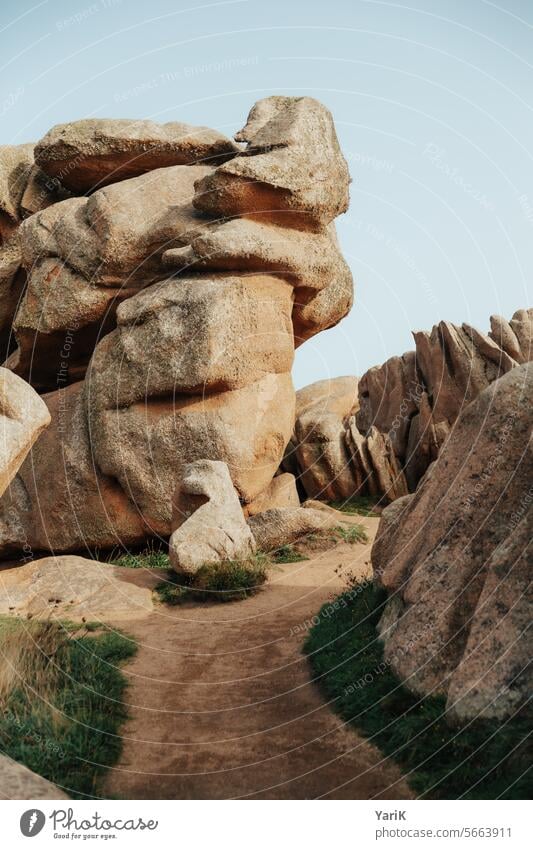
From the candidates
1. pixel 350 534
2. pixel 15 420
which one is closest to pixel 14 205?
pixel 350 534

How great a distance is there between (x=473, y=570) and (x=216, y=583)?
21.5 ft

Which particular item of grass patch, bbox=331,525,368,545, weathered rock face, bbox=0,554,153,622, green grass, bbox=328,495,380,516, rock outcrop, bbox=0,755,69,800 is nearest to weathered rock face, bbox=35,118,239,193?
green grass, bbox=328,495,380,516

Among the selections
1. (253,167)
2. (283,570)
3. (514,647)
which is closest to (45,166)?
(253,167)

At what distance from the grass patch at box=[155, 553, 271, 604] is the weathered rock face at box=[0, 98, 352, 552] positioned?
4.24 m

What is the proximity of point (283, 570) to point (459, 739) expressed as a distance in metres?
8.68

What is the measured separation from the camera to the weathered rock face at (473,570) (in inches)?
238

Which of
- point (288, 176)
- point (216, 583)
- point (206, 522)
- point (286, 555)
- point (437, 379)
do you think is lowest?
point (216, 583)

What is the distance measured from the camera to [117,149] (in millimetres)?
20453

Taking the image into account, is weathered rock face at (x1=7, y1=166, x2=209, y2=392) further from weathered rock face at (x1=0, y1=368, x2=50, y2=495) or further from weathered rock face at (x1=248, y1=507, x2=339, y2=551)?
weathered rock face at (x1=0, y1=368, x2=50, y2=495)

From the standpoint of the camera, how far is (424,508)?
845cm

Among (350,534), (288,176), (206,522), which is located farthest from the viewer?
(288,176)

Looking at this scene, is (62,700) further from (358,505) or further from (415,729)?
(358,505)

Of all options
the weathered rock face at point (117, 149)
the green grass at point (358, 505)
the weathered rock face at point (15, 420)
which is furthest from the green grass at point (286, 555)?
the weathered rock face at point (117, 149)

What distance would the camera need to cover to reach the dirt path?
20.1 feet
